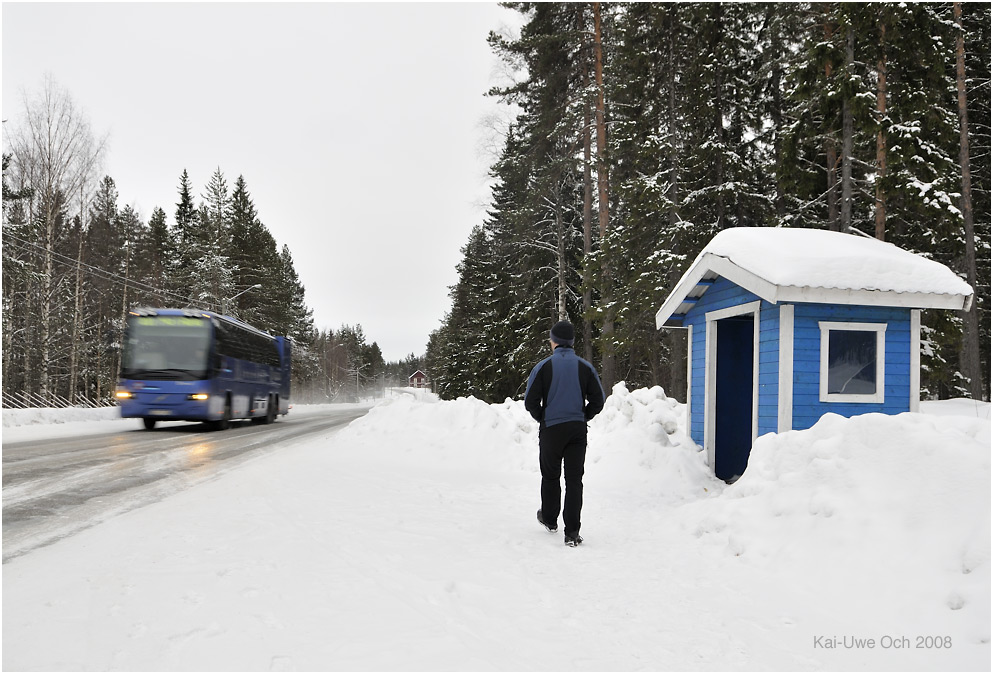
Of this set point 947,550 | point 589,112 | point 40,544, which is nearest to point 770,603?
point 947,550

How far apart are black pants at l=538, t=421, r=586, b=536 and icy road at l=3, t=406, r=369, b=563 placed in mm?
4319

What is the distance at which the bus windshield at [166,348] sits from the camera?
17469 mm

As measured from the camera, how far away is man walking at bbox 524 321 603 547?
19.2 ft

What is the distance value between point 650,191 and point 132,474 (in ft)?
49.9

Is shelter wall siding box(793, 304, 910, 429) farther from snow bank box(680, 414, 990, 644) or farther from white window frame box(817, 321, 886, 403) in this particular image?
snow bank box(680, 414, 990, 644)

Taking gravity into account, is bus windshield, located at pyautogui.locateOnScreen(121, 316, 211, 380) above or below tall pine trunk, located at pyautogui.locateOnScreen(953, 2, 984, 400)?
below

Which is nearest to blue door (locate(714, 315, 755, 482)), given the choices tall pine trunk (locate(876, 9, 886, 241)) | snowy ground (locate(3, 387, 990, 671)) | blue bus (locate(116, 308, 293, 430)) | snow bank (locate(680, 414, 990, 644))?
snowy ground (locate(3, 387, 990, 671))

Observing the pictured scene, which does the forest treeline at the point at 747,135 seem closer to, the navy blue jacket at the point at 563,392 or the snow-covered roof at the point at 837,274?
the snow-covered roof at the point at 837,274

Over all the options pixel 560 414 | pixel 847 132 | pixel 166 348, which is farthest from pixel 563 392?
pixel 166 348

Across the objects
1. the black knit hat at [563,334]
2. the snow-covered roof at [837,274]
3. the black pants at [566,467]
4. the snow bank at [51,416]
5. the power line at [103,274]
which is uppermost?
the power line at [103,274]

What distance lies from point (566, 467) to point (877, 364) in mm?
5430

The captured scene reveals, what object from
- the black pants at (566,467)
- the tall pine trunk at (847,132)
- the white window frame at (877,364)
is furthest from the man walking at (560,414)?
the tall pine trunk at (847,132)

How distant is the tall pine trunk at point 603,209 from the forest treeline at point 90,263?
14.2 meters

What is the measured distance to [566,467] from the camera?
5898 millimetres
